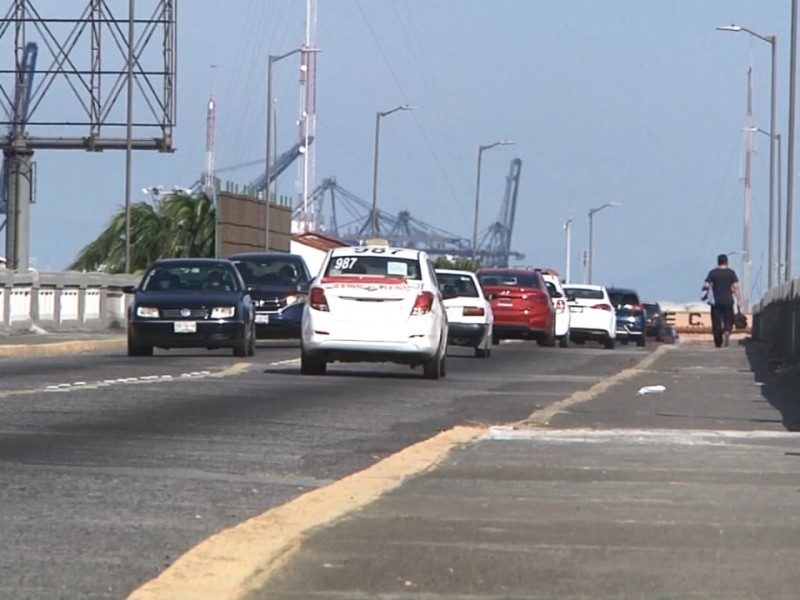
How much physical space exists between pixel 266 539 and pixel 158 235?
71.6 meters

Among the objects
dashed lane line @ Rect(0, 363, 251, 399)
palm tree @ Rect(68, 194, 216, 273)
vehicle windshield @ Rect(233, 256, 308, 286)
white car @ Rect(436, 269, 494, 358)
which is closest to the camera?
dashed lane line @ Rect(0, 363, 251, 399)

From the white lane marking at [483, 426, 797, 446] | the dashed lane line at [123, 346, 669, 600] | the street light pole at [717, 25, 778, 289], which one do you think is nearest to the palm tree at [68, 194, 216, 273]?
the street light pole at [717, 25, 778, 289]

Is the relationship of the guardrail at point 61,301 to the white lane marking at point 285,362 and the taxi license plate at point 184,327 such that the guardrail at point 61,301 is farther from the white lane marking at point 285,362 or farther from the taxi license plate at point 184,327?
the white lane marking at point 285,362

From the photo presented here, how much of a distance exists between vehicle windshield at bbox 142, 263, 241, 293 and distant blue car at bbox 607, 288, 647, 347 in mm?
23934

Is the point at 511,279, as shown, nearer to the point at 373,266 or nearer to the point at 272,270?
the point at 272,270

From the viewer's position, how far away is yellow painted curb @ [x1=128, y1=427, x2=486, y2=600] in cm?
770

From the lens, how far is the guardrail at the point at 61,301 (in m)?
40.1

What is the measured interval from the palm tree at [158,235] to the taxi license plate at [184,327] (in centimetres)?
4721

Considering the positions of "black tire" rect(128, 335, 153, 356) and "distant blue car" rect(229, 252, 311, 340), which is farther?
"distant blue car" rect(229, 252, 311, 340)

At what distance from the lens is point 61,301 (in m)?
44.1

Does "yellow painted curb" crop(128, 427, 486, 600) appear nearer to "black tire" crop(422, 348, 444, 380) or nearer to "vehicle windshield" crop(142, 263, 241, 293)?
"black tire" crop(422, 348, 444, 380)

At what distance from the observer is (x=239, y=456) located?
14023 millimetres

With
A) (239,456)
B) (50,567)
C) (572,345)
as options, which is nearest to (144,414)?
(239,456)

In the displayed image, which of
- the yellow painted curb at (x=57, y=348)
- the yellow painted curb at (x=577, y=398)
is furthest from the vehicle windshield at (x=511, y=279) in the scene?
the yellow painted curb at (x=577, y=398)
